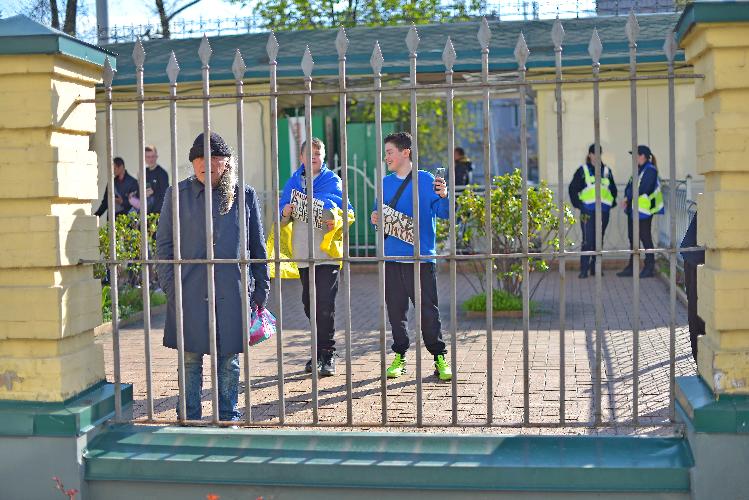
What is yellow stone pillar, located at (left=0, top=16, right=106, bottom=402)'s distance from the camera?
4.95 m

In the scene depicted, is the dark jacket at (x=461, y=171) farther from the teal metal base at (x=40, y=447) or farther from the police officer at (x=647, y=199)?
the teal metal base at (x=40, y=447)

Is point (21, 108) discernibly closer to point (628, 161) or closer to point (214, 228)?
point (214, 228)

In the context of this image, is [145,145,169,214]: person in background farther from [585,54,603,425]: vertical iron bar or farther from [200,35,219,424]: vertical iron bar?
[585,54,603,425]: vertical iron bar

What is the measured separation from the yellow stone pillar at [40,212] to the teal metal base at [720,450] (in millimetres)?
2851

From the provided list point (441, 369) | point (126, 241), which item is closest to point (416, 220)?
point (441, 369)

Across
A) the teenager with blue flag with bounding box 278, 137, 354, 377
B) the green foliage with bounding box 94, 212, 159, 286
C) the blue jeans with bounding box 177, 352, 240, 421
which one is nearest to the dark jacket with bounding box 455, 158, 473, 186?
the green foliage with bounding box 94, 212, 159, 286

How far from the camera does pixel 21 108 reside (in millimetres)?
4953

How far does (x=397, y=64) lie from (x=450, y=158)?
1079 cm

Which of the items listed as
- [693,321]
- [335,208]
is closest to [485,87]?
[693,321]

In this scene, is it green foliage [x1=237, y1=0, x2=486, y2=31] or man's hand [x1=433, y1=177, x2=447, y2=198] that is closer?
man's hand [x1=433, y1=177, x2=447, y2=198]

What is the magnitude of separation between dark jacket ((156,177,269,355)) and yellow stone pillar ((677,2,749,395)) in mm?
2455

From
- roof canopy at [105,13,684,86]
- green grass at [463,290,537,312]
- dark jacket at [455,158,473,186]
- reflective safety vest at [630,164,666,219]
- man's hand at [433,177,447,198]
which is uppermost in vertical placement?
roof canopy at [105,13,684,86]

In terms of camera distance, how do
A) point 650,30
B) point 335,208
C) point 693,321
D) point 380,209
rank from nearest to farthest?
point 380,209, point 693,321, point 335,208, point 650,30

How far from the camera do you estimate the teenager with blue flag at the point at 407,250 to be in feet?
25.5
